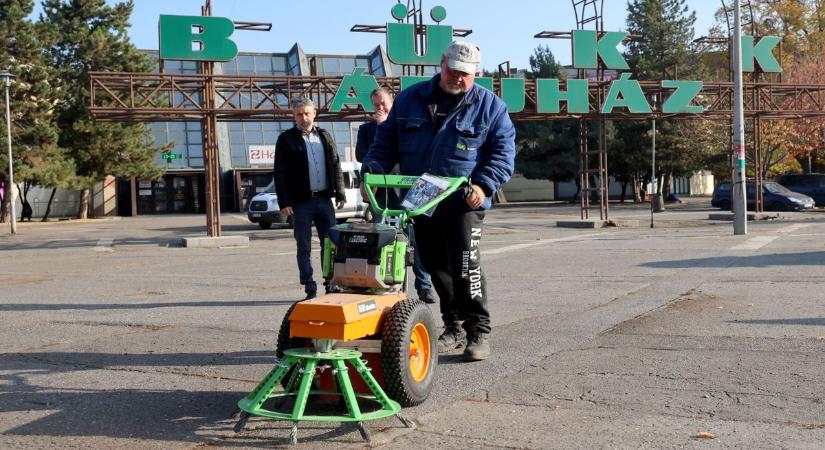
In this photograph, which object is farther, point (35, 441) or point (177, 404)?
point (177, 404)

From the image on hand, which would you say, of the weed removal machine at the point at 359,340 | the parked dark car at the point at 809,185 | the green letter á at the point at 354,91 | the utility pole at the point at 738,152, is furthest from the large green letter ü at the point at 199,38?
the parked dark car at the point at 809,185

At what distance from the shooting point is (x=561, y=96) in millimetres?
23406

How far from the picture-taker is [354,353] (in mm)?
3947

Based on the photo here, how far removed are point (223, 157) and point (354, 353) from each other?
51621mm

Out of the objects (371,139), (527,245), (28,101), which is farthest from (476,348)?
(28,101)

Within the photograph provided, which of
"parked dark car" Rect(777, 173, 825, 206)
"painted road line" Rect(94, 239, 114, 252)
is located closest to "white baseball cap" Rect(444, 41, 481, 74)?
"painted road line" Rect(94, 239, 114, 252)

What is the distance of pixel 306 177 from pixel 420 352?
3.32 metres

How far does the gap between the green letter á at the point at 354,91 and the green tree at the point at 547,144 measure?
106 feet

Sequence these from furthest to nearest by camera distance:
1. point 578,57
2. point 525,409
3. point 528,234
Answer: point 578,57, point 528,234, point 525,409

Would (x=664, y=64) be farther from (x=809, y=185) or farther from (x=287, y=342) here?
(x=287, y=342)

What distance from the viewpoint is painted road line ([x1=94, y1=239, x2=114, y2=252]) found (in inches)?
748

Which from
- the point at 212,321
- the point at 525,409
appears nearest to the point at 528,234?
the point at 212,321

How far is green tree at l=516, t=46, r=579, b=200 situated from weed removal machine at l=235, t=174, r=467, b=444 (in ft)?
160

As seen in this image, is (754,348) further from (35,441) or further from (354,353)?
(35,441)
